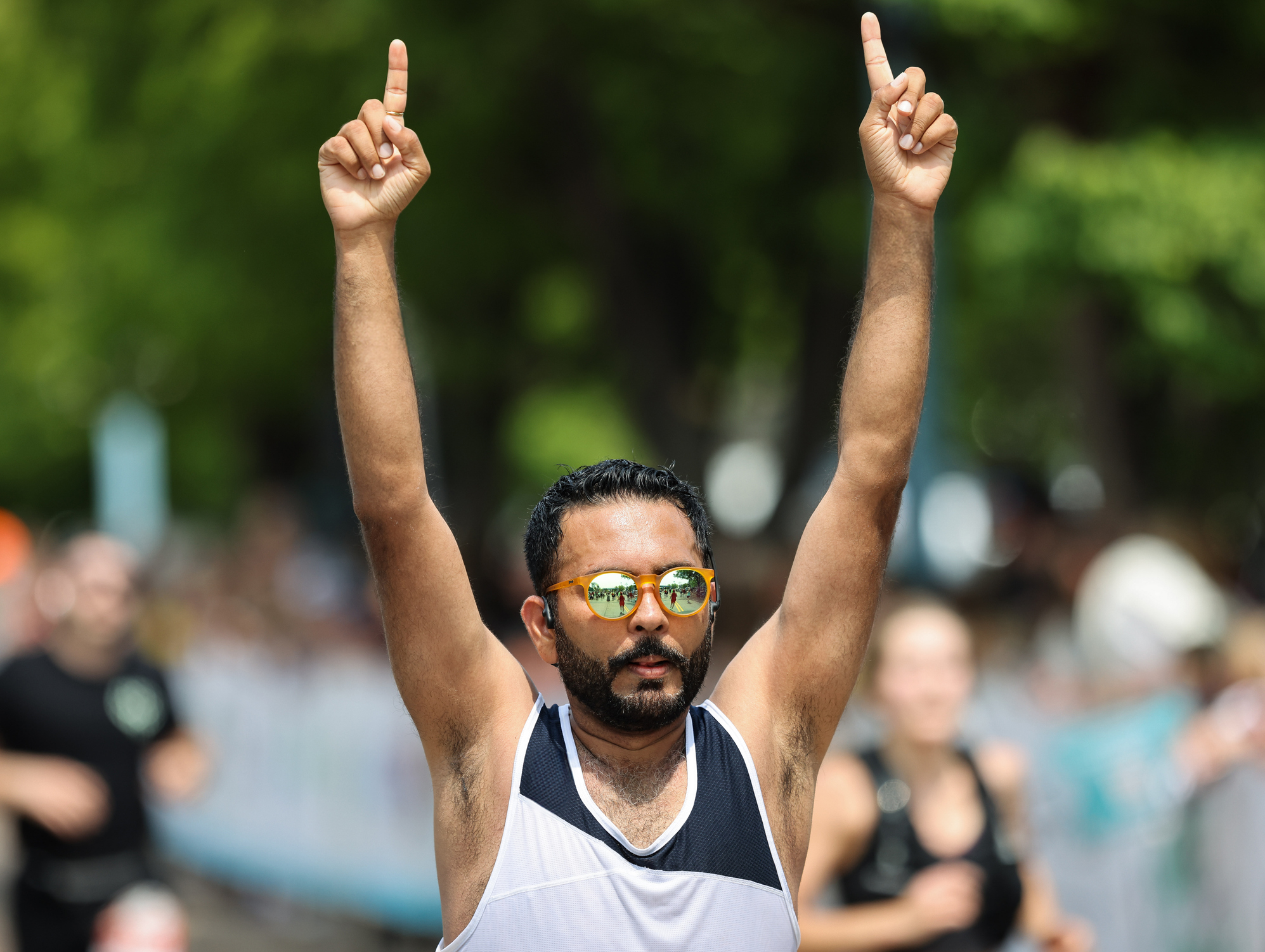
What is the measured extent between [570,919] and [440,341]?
14.0m

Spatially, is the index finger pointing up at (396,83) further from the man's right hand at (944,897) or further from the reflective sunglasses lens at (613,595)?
the man's right hand at (944,897)

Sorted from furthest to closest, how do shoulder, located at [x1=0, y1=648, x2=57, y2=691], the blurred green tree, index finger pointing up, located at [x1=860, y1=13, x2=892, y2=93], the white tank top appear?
the blurred green tree → shoulder, located at [x1=0, y1=648, x2=57, y2=691] → index finger pointing up, located at [x1=860, y1=13, x2=892, y2=93] → the white tank top

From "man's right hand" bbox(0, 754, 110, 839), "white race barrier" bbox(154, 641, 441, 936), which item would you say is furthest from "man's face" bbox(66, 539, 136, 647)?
"white race barrier" bbox(154, 641, 441, 936)

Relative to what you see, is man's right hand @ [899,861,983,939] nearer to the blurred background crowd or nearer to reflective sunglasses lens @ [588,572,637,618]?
the blurred background crowd

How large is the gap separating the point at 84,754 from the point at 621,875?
4.56 m

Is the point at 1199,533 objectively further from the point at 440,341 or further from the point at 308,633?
the point at 440,341

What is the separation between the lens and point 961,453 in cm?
2584

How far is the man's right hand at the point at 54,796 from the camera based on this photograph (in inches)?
243

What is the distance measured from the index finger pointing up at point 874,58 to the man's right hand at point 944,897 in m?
2.26

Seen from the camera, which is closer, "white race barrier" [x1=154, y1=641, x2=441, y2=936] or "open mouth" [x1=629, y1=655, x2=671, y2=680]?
"open mouth" [x1=629, y1=655, x2=671, y2=680]

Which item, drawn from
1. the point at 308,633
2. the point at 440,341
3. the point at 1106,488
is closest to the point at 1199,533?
the point at 1106,488

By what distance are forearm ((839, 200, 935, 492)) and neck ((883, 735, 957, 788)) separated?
2.03m

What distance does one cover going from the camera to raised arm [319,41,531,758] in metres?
2.52

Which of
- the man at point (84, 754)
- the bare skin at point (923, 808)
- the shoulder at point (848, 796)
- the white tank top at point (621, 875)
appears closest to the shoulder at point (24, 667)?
the man at point (84, 754)
